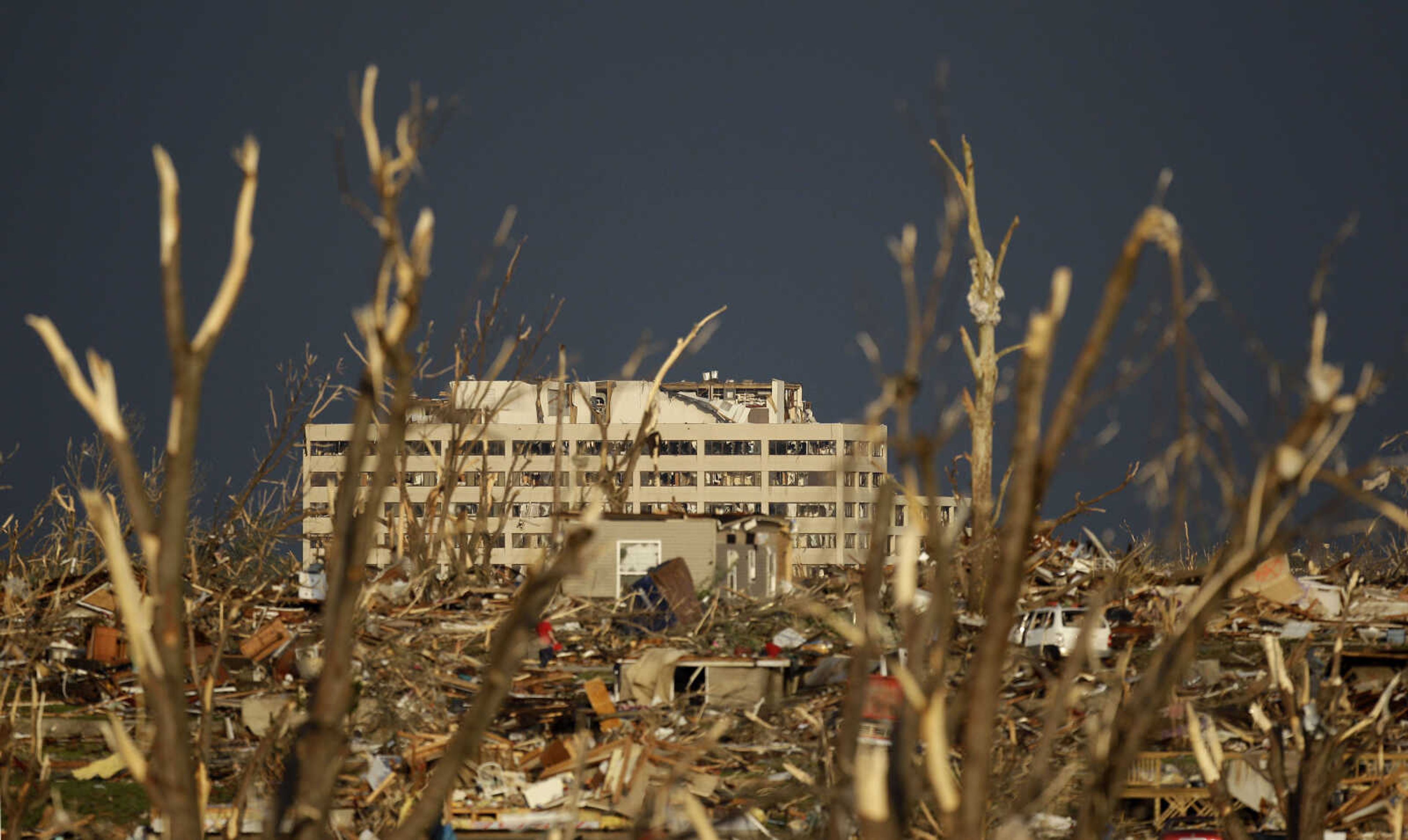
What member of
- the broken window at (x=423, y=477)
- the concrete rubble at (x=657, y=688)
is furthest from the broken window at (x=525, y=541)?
the concrete rubble at (x=657, y=688)

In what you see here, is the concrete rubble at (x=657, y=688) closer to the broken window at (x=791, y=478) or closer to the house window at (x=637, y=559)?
the house window at (x=637, y=559)

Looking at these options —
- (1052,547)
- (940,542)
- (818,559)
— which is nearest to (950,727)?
(940,542)

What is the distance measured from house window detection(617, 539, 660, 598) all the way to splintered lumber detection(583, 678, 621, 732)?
602cm

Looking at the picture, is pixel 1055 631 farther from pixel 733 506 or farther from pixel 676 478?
pixel 733 506

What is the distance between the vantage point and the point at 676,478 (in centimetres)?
9762

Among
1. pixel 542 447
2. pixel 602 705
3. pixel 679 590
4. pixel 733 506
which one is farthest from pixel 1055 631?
pixel 733 506

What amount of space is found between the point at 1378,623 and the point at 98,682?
1557cm

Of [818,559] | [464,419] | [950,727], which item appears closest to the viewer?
[950,727]

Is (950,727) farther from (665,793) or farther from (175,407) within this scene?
(175,407)

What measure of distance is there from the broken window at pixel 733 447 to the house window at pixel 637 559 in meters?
76.9

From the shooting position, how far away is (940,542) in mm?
1723

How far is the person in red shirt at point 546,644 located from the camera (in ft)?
52.1

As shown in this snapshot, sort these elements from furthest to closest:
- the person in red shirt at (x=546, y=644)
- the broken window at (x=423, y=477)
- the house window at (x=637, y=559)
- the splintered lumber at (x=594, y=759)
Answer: the broken window at (x=423, y=477) < the house window at (x=637, y=559) < the person in red shirt at (x=546, y=644) < the splintered lumber at (x=594, y=759)

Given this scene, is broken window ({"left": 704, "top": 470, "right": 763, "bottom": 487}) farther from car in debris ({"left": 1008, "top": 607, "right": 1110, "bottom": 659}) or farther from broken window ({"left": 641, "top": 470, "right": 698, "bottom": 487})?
car in debris ({"left": 1008, "top": 607, "right": 1110, "bottom": 659})
